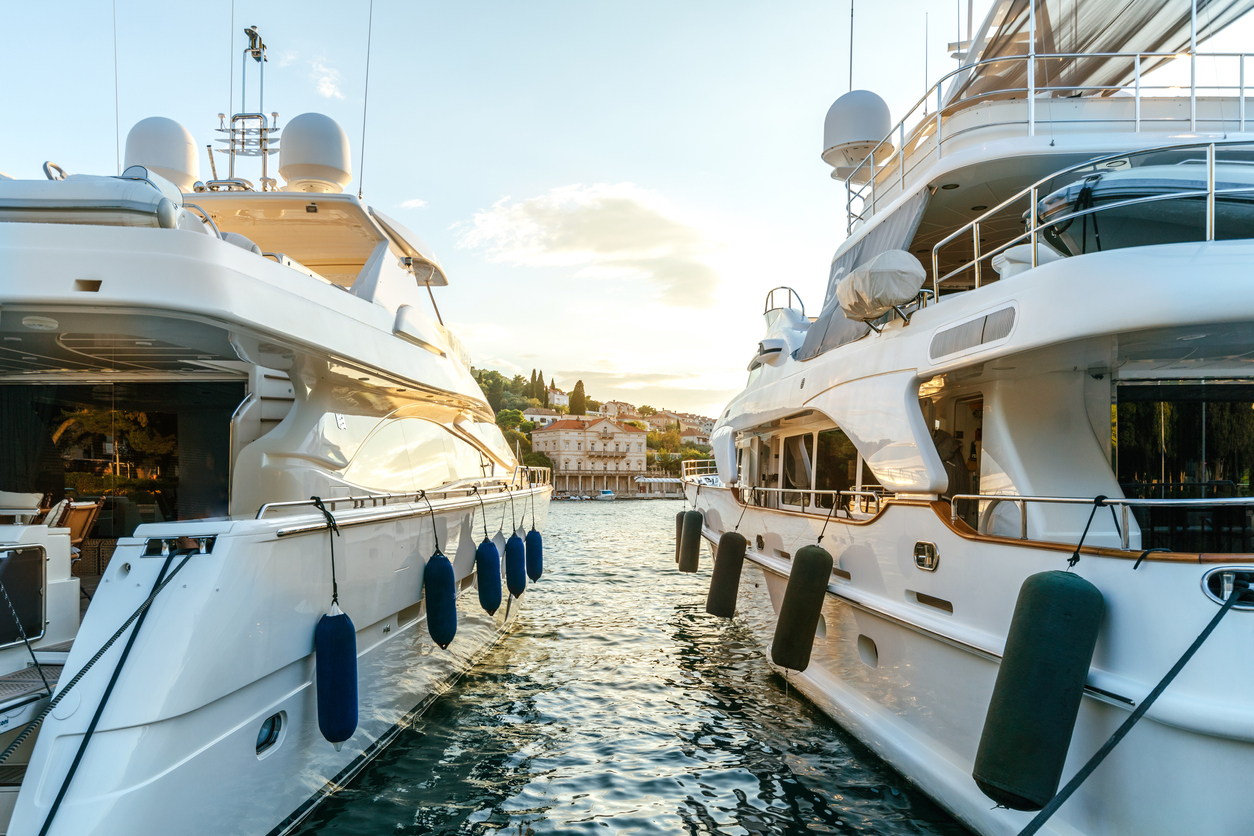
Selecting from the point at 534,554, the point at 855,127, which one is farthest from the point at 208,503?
the point at 855,127

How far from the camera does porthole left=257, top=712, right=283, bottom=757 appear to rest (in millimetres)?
4004

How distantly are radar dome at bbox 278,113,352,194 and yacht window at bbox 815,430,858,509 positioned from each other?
6660 mm

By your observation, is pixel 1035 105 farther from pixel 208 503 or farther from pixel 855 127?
pixel 208 503

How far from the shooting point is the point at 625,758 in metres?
5.84

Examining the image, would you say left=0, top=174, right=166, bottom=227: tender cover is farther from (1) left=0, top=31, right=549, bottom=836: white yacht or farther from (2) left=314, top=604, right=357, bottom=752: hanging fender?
(2) left=314, top=604, right=357, bottom=752: hanging fender

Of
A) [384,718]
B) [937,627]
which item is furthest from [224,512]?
[937,627]

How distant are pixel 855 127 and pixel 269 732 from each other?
9.94m

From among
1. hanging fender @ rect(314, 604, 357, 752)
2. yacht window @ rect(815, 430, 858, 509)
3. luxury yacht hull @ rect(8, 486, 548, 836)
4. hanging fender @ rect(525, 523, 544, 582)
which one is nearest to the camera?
luxury yacht hull @ rect(8, 486, 548, 836)

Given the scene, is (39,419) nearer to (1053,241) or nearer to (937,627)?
(937,627)

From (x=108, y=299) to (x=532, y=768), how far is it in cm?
416

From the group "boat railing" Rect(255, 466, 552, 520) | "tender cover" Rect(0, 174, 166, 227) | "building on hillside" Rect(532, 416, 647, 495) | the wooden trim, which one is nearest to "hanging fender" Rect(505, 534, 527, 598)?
"boat railing" Rect(255, 466, 552, 520)

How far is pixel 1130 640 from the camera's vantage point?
3570 millimetres

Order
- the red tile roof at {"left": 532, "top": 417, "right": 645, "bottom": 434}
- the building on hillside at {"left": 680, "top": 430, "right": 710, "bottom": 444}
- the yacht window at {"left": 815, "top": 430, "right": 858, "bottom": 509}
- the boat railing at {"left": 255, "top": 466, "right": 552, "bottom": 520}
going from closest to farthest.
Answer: the boat railing at {"left": 255, "top": 466, "right": 552, "bottom": 520} → the yacht window at {"left": 815, "top": 430, "right": 858, "bottom": 509} → the red tile roof at {"left": 532, "top": 417, "right": 645, "bottom": 434} → the building on hillside at {"left": 680, "top": 430, "right": 710, "bottom": 444}

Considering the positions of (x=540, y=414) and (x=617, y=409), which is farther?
(x=617, y=409)
